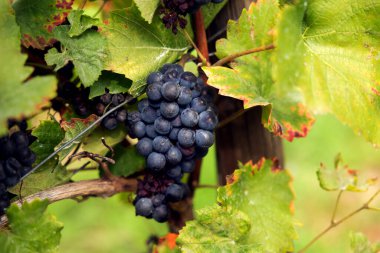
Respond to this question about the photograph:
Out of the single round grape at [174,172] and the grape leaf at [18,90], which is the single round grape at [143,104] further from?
the grape leaf at [18,90]

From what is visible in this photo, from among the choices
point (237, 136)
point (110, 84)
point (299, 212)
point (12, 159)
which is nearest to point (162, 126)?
point (110, 84)

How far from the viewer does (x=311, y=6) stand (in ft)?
2.86

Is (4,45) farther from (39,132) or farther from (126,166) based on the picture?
(126,166)

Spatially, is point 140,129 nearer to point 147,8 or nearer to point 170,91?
point 170,91

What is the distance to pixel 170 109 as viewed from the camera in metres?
0.87

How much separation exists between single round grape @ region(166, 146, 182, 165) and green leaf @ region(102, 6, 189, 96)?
0.12 metres

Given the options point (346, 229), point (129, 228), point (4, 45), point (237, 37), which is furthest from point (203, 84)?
point (346, 229)

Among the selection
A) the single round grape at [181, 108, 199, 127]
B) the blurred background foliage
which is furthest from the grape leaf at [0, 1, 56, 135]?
the blurred background foliage

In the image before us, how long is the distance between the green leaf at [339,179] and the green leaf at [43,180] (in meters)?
0.53

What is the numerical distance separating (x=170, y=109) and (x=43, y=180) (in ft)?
0.91

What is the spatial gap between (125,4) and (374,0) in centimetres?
50

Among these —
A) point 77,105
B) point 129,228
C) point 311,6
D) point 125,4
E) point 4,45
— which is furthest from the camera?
point 129,228

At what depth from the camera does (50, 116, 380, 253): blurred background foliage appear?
2.70 meters

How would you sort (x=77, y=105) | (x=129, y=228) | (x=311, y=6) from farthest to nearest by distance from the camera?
(x=129, y=228)
(x=77, y=105)
(x=311, y=6)
